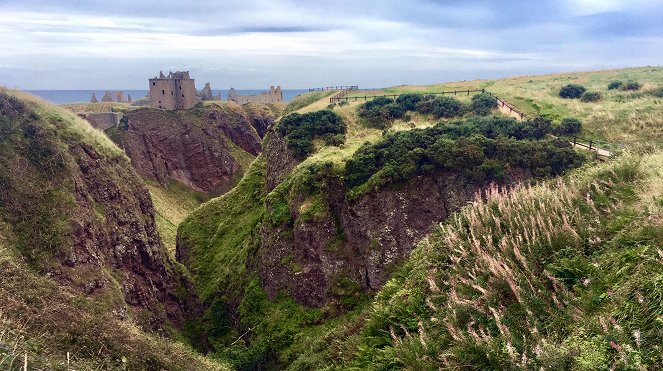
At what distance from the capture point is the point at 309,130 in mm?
39375

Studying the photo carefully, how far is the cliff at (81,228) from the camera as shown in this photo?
21.0 meters

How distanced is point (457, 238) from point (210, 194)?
65.2 m

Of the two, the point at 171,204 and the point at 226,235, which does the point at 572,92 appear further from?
the point at 171,204

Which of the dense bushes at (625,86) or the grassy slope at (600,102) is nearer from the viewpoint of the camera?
the grassy slope at (600,102)

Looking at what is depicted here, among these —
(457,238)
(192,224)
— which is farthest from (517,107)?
(457,238)

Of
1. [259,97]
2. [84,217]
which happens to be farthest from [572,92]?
[259,97]

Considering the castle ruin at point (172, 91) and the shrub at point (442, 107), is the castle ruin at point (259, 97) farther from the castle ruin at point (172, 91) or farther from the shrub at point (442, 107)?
the shrub at point (442, 107)

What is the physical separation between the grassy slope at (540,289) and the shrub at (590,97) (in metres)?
37.2

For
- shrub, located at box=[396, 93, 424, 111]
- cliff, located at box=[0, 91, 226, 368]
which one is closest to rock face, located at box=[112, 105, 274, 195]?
cliff, located at box=[0, 91, 226, 368]

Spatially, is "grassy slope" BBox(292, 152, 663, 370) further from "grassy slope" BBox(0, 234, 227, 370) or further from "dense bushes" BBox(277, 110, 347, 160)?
"dense bushes" BBox(277, 110, 347, 160)

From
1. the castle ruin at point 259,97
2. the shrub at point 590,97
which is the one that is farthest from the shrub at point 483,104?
the castle ruin at point 259,97

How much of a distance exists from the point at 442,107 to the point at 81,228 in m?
32.2

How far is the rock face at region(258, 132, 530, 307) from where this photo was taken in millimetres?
27484

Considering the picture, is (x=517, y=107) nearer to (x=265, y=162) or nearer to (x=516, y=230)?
(x=265, y=162)
